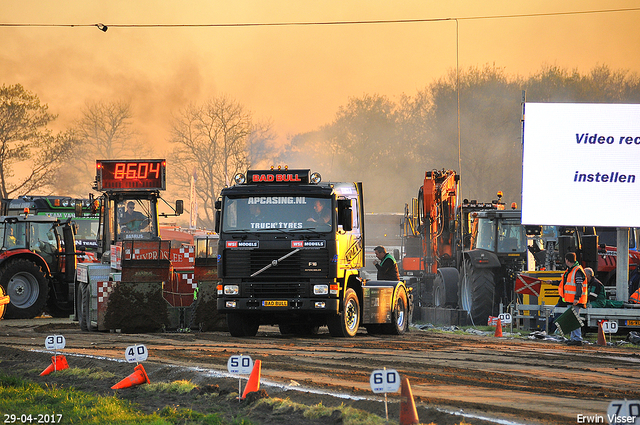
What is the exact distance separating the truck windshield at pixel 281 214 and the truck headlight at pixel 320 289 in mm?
1076

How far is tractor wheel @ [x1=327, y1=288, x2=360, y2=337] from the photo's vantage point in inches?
655

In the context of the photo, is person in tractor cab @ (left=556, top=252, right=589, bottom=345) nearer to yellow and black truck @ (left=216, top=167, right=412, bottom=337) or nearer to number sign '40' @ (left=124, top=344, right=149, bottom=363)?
yellow and black truck @ (left=216, top=167, right=412, bottom=337)

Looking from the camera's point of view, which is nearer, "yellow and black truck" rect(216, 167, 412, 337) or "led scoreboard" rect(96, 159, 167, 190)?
"yellow and black truck" rect(216, 167, 412, 337)

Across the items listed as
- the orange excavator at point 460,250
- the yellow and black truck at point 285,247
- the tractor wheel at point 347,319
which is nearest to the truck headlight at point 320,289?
the yellow and black truck at point 285,247

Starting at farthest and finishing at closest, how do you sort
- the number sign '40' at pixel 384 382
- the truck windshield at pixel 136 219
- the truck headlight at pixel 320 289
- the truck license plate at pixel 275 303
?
the truck windshield at pixel 136 219 < the truck license plate at pixel 275 303 < the truck headlight at pixel 320 289 < the number sign '40' at pixel 384 382

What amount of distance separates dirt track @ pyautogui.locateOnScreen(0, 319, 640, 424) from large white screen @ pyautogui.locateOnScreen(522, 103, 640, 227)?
3352 mm

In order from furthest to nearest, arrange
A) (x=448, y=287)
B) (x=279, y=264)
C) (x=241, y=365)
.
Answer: (x=448, y=287) → (x=279, y=264) → (x=241, y=365)

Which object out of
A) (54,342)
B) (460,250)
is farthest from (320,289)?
(460,250)

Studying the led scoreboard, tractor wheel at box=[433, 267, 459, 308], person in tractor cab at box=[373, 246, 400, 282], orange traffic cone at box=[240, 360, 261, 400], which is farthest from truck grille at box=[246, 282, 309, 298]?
tractor wheel at box=[433, 267, 459, 308]

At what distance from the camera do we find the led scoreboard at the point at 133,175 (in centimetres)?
1933

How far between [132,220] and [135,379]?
10132 mm

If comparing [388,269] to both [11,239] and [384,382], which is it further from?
[384,382]

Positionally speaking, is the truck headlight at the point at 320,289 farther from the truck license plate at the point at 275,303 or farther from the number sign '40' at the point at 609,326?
the number sign '40' at the point at 609,326

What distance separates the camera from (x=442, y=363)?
39.9 ft
